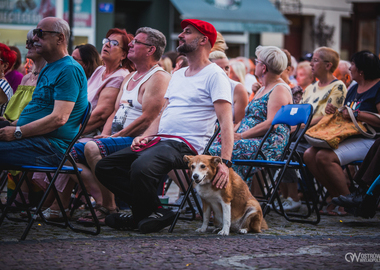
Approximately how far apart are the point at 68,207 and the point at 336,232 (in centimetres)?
256

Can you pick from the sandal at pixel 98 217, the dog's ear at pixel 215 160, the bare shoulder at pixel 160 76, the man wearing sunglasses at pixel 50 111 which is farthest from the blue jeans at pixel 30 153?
the bare shoulder at pixel 160 76

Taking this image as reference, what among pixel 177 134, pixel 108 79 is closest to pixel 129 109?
pixel 108 79

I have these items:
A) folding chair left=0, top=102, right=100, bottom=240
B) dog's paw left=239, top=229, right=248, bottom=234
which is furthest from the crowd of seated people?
dog's paw left=239, top=229, right=248, bottom=234

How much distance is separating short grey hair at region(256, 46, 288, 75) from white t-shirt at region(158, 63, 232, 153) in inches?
50.2

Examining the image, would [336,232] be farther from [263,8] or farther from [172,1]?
[263,8]

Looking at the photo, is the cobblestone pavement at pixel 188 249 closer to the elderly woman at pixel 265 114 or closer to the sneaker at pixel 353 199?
the sneaker at pixel 353 199

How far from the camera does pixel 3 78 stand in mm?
6457

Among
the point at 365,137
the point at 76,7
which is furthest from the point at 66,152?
the point at 76,7

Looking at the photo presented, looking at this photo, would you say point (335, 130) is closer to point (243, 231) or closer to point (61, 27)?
point (243, 231)

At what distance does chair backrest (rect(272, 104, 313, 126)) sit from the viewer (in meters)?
5.50

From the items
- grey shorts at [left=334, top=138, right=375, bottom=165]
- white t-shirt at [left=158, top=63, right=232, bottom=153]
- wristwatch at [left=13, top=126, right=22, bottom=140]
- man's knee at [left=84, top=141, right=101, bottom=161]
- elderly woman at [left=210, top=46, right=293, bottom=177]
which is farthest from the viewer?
grey shorts at [left=334, top=138, right=375, bottom=165]

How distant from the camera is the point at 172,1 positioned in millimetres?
17141

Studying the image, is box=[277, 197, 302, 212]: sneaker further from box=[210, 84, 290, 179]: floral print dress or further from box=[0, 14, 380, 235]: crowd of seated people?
box=[210, 84, 290, 179]: floral print dress

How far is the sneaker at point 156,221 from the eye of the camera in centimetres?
459
